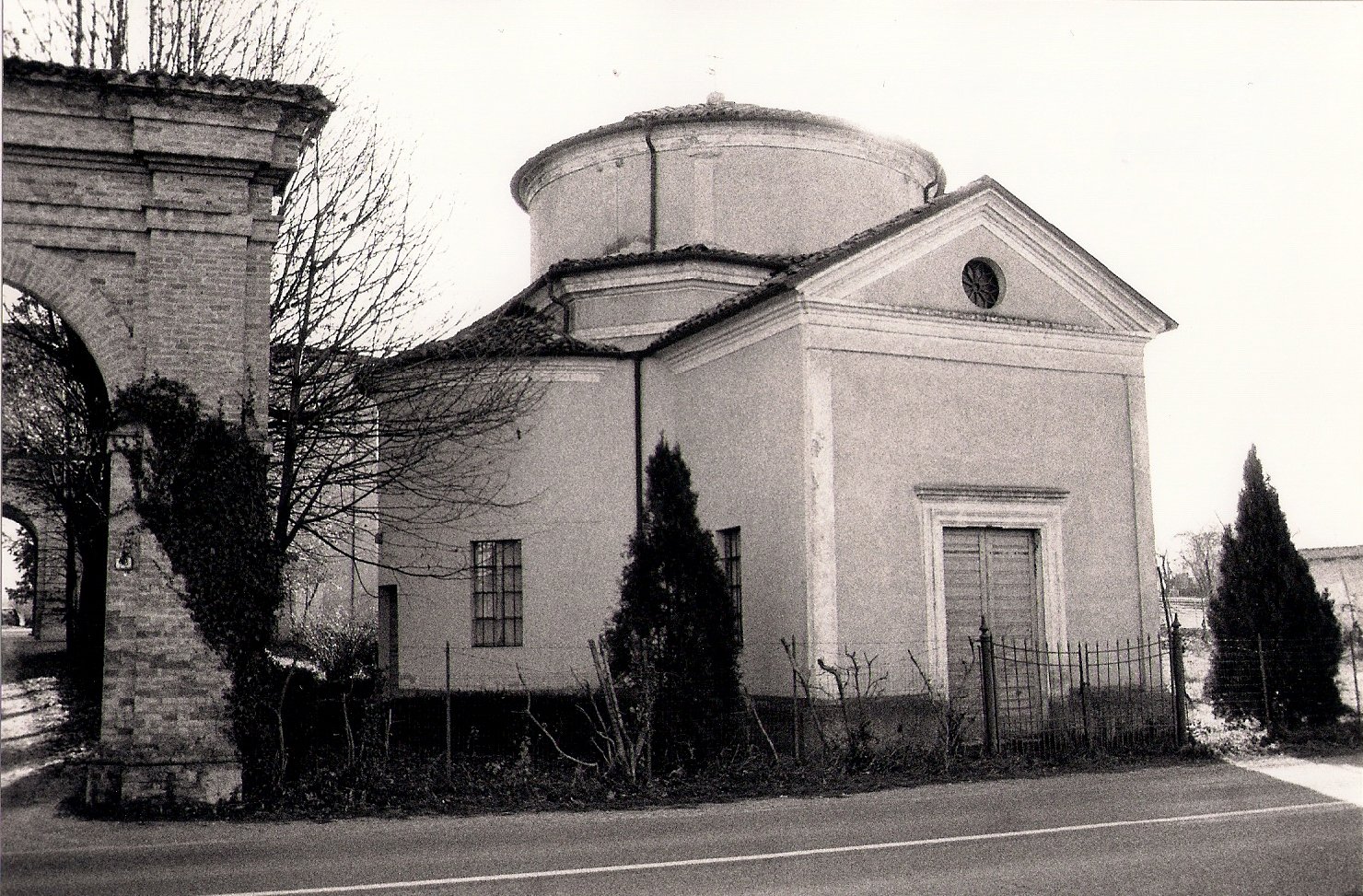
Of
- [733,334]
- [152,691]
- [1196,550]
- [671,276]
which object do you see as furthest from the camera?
[1196,550]

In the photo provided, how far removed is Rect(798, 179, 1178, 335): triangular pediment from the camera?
15.0 metres

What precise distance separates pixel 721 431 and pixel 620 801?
20.3 feet

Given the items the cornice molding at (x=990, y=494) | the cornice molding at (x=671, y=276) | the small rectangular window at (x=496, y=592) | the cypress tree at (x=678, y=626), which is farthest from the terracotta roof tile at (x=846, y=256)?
the small rectangular window at (x=496, y=592)

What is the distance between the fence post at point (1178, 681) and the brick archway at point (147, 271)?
424 inches

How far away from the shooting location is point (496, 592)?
57.7ft

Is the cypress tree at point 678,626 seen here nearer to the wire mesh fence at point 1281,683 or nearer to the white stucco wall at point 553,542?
the white stucco wall at point 553,542

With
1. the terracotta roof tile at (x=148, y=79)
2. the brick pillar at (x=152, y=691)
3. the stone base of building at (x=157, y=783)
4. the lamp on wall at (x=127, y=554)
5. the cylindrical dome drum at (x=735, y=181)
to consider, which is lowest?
the stone base of building at (x=157, y=783)

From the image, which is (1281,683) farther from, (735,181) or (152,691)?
(152,691)

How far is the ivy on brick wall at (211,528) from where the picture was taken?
427 inches

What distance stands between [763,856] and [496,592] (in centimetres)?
951

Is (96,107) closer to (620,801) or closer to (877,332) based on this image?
(620,801)

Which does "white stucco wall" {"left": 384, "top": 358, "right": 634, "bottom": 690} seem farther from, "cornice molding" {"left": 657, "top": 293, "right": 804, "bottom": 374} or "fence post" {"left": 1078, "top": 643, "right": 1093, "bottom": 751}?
"fence post" {"left": 1078, "top": 643, "right": 1093, "bottom": 751}

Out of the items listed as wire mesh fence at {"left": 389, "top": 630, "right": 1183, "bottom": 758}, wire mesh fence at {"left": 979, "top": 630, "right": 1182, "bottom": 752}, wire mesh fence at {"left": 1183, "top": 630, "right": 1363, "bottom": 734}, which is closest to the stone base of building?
wire mesh fence at {"left": 389, "top": 630, "right": 1183, "bottom": 758}

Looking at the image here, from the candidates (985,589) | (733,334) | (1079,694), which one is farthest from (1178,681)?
(733,334)
